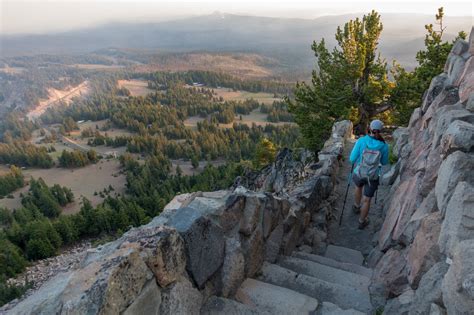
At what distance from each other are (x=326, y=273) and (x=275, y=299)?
81.5 inches

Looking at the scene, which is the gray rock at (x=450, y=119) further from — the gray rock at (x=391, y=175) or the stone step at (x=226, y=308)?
the stone step at (x=226, y=308)

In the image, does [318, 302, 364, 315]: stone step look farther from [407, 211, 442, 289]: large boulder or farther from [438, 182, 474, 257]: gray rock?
[438, 182, 474, 257]: gray rock

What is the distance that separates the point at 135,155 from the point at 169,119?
35883mm

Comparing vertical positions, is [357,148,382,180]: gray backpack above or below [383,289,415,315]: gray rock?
above

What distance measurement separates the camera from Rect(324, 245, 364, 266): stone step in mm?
9742

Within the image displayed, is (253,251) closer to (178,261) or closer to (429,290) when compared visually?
(178,261)

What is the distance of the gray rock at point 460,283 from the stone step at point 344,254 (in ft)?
18.2

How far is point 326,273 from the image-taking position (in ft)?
25.2

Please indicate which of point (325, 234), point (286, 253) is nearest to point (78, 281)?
point (286, 253)

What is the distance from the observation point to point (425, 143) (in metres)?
9.19

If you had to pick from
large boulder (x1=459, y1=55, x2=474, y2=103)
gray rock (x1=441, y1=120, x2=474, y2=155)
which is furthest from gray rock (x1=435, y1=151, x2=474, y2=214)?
large boulder (x1=459, y1=55, x2=474, y2=103)

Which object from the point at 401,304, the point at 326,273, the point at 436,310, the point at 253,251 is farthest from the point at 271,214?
the point at 436,310

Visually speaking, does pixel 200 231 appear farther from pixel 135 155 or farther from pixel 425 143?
pixel 135 155

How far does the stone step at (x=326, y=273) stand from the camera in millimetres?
7402
